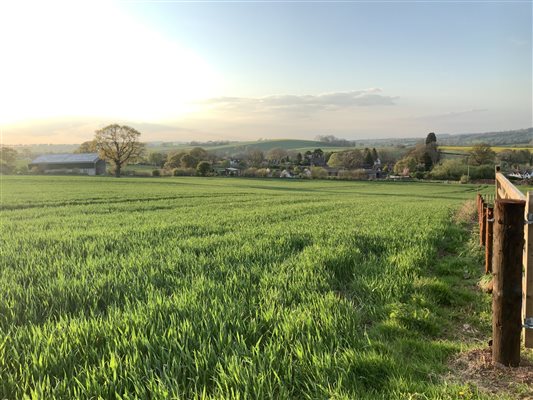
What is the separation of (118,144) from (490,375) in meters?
86.5

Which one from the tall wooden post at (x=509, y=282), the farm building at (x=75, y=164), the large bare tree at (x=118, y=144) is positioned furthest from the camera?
the farm building at (x=75, y=164)

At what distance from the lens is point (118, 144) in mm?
81875

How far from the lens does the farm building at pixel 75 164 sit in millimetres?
96569

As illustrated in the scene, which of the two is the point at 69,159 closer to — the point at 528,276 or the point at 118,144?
the point at 118,144

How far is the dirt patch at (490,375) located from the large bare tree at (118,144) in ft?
279

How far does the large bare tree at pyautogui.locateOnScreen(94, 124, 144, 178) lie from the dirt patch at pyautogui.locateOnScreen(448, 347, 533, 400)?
279 ft

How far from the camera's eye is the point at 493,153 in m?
102

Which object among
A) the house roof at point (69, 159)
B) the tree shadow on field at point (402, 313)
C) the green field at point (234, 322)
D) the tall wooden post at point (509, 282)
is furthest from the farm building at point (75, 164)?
the tall wooden post at point (509, 282)

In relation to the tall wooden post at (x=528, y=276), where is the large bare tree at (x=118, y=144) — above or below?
above

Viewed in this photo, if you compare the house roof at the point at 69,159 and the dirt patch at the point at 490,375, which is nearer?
the dirt patch at the point at 490,375

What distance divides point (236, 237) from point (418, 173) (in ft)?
331

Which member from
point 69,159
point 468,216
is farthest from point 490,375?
point 69,159

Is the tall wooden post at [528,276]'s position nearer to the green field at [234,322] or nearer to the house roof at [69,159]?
the green field at [234,322]

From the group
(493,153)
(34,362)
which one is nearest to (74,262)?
(34,362)
